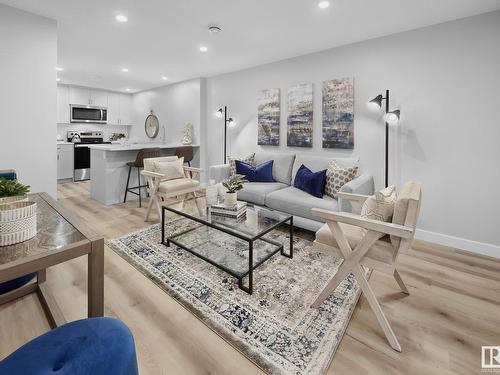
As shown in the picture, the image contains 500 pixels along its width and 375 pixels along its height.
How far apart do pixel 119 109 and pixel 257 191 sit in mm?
6035

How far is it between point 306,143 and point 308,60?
1.22 metres

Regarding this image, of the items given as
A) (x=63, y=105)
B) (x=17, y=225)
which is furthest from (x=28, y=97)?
(x=63, y=105)

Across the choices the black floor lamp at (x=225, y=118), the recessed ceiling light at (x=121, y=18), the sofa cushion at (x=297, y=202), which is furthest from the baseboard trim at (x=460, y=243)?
the recessed ceiling light at (x=121, y=18)

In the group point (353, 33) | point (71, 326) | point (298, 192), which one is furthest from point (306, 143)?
point (71, 326)

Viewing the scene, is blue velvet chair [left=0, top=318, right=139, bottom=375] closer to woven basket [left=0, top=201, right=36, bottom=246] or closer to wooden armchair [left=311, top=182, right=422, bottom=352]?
woven basket [left=0, top=201, right=36, bottom=246]

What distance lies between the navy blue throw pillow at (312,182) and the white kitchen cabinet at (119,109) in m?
6.26

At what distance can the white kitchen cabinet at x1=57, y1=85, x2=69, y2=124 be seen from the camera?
6.54 metres

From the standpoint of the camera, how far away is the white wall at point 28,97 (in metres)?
2.75

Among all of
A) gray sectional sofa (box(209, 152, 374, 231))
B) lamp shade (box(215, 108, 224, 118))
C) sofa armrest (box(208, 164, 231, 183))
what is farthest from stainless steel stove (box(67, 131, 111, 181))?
gray sectional sofa (box(209, 152, 374, 231))

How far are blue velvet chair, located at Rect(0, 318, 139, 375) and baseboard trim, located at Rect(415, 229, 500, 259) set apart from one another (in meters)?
3.29

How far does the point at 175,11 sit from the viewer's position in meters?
2.77

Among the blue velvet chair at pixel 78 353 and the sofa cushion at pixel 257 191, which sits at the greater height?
the sofa cushion at pixel 257 191

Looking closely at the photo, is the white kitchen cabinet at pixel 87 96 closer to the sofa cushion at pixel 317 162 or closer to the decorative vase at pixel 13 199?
the sofa cushion at pixel 317 162

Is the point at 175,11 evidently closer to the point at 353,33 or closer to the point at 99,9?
the point at 99,9
